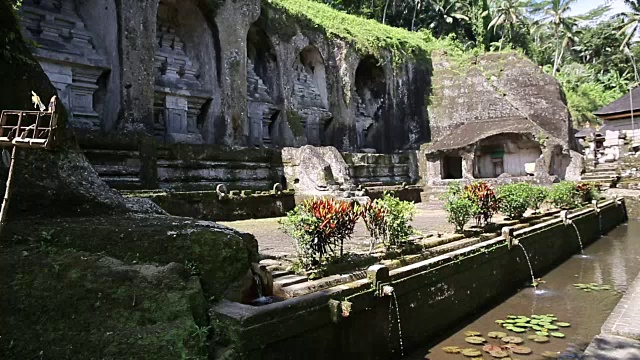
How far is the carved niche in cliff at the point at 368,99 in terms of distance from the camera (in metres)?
24.6

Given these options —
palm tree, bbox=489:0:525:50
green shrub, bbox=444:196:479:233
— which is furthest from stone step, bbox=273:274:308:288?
palm tree, bbox=489:0:525:50

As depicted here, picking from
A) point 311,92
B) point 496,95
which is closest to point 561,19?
point 496,95

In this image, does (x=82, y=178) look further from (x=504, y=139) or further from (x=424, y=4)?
(x=424, y=4)

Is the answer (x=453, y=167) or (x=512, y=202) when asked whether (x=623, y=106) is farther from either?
(x=512, y=202)

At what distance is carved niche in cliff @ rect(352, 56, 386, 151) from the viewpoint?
24.6m

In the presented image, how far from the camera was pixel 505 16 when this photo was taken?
37.2m

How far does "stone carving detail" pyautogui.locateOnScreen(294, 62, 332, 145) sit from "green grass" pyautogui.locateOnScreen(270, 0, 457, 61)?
2.26 m

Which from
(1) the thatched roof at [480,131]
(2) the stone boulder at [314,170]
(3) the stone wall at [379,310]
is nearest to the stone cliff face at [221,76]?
(1) the thatched roof at [480,131]

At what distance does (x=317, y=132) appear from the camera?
2180cm

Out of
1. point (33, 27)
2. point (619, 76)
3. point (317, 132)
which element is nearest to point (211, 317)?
point (33, 27)

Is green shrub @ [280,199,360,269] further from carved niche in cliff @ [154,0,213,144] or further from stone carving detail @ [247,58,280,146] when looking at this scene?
stone carving detail @ [247,58,280,146]

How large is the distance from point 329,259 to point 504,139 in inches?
827

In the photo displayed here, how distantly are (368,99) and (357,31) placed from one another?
3600 mm

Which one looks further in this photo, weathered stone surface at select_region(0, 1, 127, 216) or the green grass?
the green grass
